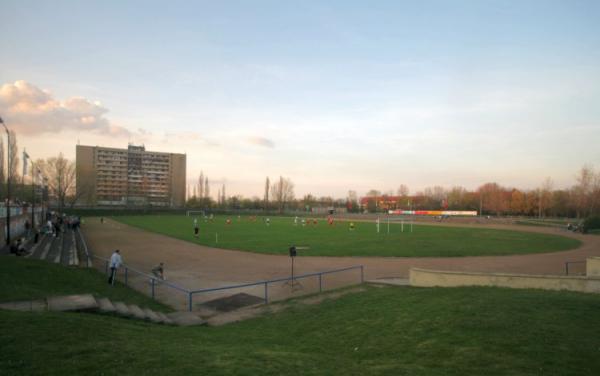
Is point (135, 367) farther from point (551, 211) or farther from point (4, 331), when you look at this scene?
point (551, 211)

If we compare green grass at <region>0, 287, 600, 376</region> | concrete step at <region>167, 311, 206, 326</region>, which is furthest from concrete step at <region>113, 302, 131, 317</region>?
concrete step at <region>167, 311, 206, 326</region>

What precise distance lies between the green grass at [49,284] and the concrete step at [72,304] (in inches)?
45.7

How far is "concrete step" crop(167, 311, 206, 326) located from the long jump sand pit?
1.60 metres

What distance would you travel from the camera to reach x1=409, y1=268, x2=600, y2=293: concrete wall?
12.9 meters

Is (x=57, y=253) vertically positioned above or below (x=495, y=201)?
below

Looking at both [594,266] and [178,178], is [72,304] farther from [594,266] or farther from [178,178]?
[178,178]

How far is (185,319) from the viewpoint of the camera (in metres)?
12.4

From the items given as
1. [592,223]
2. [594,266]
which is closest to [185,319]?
[594,266]

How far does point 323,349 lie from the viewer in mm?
8953

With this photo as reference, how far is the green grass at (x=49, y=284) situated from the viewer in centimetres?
1239

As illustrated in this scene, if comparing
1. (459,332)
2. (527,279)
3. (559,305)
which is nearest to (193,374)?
(459,332)

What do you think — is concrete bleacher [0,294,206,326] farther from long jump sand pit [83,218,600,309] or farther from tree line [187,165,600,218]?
tree line [187,165,600,218]

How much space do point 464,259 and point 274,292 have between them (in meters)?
16.0

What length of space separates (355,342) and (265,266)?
49.6 feet
